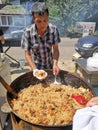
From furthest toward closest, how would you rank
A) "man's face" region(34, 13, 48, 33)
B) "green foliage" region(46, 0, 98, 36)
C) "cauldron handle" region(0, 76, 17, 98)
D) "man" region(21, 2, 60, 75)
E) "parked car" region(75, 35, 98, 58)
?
"green foliage" region(46, 0, 98, 36), "parked car" region(75, 35, 98, 58), "man" region(21, 2, 60, 75), "man's face" region(34, 13, 48, 33), "cauldron handle" region(0, 76, 17, 98)

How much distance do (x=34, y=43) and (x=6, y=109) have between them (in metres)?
1.25

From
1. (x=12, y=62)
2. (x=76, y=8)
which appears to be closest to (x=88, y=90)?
(x=12, y=62)

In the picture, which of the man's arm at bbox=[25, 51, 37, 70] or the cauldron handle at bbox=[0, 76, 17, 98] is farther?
the man's arm at bbox=[25, 51, 37, 70]

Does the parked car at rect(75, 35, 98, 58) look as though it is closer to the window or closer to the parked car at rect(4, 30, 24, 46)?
the parked car at rect(4, 30, 24, 46)

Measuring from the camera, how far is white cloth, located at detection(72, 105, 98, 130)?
1.89 meters

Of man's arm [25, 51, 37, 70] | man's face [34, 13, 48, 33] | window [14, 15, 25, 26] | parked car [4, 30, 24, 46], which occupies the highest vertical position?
man's face [34, 13, 48, 33]

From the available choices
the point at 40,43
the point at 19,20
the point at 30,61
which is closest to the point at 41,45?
the point at 40,43

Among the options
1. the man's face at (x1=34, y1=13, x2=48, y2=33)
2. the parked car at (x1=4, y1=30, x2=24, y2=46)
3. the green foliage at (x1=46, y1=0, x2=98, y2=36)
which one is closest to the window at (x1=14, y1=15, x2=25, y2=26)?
the parked car at (x1=4, y1=30, x2=24, y2=46)

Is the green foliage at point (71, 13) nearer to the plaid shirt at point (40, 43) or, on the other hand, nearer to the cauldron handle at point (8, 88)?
the plaid shirt at point (40, 43)

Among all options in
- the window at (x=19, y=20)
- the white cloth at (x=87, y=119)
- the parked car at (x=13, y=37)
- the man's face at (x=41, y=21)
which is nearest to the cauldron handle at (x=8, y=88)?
the man's face at (x=41, y=21)

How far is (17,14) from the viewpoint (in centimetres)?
1241

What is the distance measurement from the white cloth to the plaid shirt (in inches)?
83.9

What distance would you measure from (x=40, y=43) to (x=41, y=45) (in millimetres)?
38

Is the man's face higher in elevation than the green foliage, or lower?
higher
